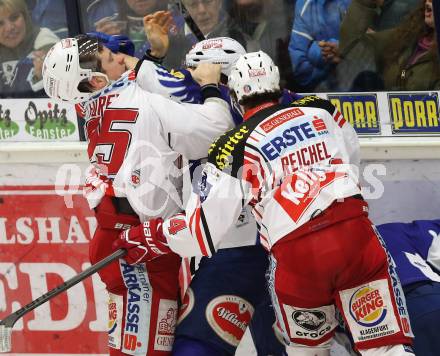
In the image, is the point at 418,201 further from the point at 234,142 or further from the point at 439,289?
the point at 234,142

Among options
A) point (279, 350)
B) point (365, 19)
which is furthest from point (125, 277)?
point (365, 19)

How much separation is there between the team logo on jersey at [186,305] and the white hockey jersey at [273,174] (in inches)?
14.2

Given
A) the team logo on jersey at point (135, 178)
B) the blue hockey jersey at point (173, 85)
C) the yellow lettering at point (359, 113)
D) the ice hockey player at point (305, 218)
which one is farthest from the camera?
the yellow lettering at point (359, 113)

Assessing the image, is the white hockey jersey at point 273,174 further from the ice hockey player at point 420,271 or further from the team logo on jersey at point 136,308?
the ice hockey player at point 420,271

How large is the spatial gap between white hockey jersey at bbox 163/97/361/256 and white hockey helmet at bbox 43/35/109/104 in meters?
0.59

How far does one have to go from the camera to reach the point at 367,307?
3.41 metres

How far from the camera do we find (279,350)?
13.5 feet

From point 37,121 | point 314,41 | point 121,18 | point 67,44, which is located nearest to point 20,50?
point 37,121

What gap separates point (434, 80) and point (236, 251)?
4.55ft

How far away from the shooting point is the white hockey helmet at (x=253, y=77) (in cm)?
357

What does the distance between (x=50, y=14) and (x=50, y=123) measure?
532mm

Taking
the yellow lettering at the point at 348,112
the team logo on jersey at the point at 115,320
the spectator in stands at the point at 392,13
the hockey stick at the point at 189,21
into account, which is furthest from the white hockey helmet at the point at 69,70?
the spectator in stands at the point at 392,13

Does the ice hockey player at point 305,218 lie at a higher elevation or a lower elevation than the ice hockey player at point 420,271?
higher

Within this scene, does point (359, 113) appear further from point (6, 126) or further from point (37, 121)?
point (6, 126)
